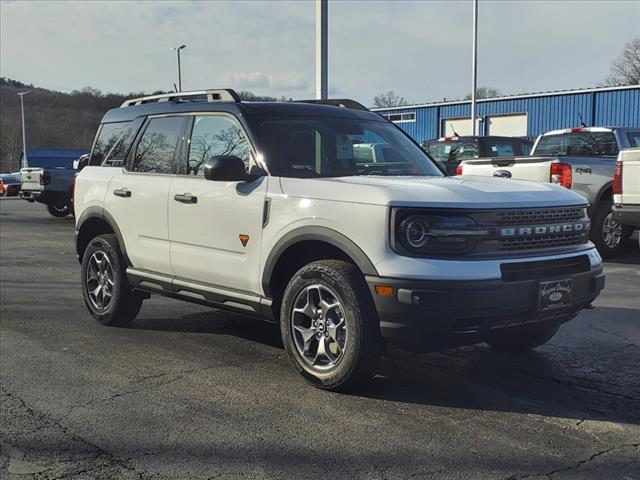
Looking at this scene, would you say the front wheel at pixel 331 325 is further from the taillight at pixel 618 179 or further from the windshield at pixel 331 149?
the taillight at pixel 618 179

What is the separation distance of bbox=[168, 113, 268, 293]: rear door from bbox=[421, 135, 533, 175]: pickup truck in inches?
346

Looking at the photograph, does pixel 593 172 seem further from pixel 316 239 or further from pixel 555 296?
pixel 316 239

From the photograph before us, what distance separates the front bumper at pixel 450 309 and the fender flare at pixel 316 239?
4.2 inches

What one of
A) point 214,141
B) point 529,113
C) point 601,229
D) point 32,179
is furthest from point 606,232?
point 529,113

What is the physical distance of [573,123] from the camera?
3219cm

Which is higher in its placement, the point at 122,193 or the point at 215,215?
the point at 122,193

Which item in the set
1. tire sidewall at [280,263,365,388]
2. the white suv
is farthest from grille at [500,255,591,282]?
tire sidewall at [280,263,365,388]

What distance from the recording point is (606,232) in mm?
10438

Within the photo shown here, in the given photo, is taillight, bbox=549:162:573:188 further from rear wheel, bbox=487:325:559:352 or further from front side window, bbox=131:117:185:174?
front side window, bbox=131:117:185:174

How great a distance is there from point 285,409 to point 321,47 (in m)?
10.4

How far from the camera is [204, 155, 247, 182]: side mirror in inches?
Result: 189

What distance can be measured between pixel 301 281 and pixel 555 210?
5.49 ft

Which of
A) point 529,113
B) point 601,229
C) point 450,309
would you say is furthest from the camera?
point 529,113

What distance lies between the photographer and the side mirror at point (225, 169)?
15.8 feet
